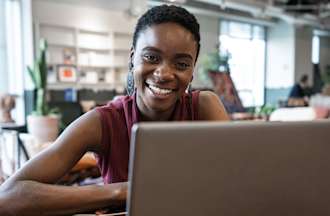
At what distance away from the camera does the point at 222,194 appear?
573 millimetres

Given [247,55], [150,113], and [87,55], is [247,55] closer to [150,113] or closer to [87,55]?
[87,55]

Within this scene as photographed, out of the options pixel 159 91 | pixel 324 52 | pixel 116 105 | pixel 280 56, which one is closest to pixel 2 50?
pixel 116 105

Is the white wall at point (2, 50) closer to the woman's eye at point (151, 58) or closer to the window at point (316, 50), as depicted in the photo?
the woman's eye at point (151, 58)

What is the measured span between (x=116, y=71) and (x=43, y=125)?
2.41 metres

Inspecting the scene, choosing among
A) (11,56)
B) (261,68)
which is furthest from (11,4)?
(261,68)

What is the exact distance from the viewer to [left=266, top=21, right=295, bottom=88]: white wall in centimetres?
1094

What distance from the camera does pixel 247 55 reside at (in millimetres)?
10750

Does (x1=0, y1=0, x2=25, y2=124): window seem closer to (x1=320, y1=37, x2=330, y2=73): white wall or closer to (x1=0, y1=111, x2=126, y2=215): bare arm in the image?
(x1=0, y1=111, x2=126, y2=215): bare arm

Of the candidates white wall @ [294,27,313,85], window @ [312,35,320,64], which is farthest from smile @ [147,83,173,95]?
window @ [312,35,320,64]

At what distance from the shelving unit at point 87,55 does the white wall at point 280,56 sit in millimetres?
5624

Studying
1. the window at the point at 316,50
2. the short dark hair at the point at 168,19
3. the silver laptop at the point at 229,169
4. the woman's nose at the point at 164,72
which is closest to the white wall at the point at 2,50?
the short dark hair at the point at 168,19

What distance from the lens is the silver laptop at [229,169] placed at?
0.51 metres

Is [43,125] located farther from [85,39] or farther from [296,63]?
[296,63]

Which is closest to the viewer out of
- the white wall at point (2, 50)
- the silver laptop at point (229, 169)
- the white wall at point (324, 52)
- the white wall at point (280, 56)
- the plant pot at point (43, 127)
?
the silver laptop at point (229, 169)
